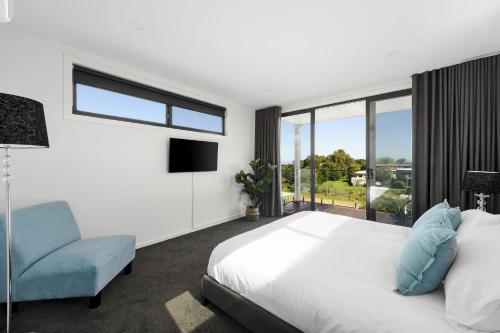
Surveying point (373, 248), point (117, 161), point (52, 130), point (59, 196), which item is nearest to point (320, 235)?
point (373, 248)

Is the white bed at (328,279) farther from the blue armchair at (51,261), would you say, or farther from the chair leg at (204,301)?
the blue armchair at (51,261)

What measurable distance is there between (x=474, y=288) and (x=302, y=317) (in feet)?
2.60

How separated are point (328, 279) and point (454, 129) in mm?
2978

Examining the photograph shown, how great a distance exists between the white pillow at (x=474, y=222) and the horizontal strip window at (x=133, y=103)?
365 centimetres

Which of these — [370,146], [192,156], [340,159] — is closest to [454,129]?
[370,146]

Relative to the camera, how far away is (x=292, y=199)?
5.07 meters

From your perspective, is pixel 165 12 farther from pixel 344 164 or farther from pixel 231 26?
pixel 344 164

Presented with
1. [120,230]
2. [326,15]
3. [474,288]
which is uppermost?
[326,15]

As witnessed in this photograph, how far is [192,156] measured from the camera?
143 inches

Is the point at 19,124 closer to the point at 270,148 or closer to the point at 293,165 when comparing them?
the point at 270,148

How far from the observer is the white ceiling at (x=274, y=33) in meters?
1.80

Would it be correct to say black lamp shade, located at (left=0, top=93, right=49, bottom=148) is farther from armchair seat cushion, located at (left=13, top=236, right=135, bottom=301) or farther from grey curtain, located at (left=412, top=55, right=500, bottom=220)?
grey curtain, located at (left=412, top=55, right=500, bottom=220)

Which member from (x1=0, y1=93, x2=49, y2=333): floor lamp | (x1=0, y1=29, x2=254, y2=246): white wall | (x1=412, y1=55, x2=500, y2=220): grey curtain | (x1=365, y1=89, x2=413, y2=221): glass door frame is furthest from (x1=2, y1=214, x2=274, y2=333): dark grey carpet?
(x1=412, y1=55, x2=500, y2=220): grey curtain

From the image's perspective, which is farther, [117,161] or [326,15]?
[117,161]
